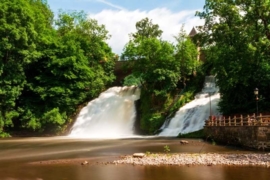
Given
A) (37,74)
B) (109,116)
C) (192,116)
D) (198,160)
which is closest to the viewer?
(198,160)

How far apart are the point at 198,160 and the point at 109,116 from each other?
25.3 meters

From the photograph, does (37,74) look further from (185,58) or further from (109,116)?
(185,58)

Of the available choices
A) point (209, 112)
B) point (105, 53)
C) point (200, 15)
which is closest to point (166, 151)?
point (209, 112)

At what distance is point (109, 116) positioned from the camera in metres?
40.6

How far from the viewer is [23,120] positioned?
131ft

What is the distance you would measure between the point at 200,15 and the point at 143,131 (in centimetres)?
1368

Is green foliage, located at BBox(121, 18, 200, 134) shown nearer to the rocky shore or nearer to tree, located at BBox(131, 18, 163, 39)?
the rocky shore

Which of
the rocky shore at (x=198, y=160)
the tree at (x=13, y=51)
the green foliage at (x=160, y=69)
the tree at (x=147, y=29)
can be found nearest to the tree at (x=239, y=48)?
the green foliage at (x=160, y=69)

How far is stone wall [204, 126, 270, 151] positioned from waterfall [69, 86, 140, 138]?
46.1 feet

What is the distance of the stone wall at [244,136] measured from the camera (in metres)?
19.6

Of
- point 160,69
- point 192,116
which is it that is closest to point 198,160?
point 192,116

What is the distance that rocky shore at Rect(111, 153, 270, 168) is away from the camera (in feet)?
50.1

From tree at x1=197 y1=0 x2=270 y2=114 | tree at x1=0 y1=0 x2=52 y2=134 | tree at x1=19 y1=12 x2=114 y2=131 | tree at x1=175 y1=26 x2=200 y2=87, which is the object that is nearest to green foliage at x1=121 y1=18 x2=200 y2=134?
tree at x1=175 y1=26 x2=200 y2=87

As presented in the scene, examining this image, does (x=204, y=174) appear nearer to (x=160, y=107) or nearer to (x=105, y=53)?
(x=160, y=107)
